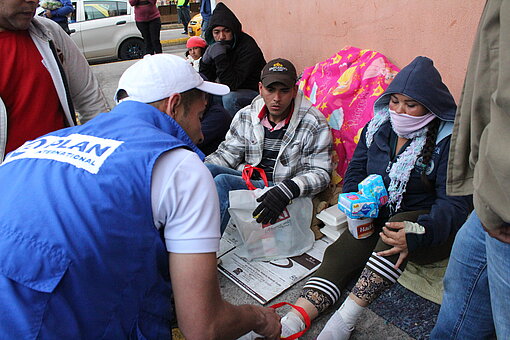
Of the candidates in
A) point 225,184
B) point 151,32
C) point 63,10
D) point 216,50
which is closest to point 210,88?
point 225,184

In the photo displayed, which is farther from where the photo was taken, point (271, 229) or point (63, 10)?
point (63, 10)

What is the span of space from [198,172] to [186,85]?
14.8 inches

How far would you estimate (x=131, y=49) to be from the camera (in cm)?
1005

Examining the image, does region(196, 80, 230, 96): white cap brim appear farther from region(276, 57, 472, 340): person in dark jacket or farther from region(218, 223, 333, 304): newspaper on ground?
region(218, 223, 333, 304): newspaper on ground

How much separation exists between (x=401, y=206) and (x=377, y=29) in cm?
179

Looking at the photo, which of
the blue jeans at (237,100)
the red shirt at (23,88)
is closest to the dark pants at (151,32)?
the blue jeans at (237,100)

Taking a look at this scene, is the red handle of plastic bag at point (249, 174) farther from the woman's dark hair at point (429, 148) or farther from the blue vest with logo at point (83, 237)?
the blue vest with logo at point (83, 237)

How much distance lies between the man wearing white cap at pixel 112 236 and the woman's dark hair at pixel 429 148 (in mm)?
1250

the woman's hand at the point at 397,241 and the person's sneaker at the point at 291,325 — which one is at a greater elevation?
the woman's hand at the point at 397,241

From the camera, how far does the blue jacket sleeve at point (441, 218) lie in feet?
6.35

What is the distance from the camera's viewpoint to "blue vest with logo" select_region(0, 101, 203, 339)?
982 mm

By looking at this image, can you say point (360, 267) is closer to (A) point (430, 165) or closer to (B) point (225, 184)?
(A) point (430, 165)

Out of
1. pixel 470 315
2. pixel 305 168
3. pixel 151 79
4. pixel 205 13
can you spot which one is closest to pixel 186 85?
pixel 151 79

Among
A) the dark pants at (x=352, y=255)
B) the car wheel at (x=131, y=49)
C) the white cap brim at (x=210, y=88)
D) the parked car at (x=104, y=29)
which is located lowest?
the car wheel at (x=131, y=49)
